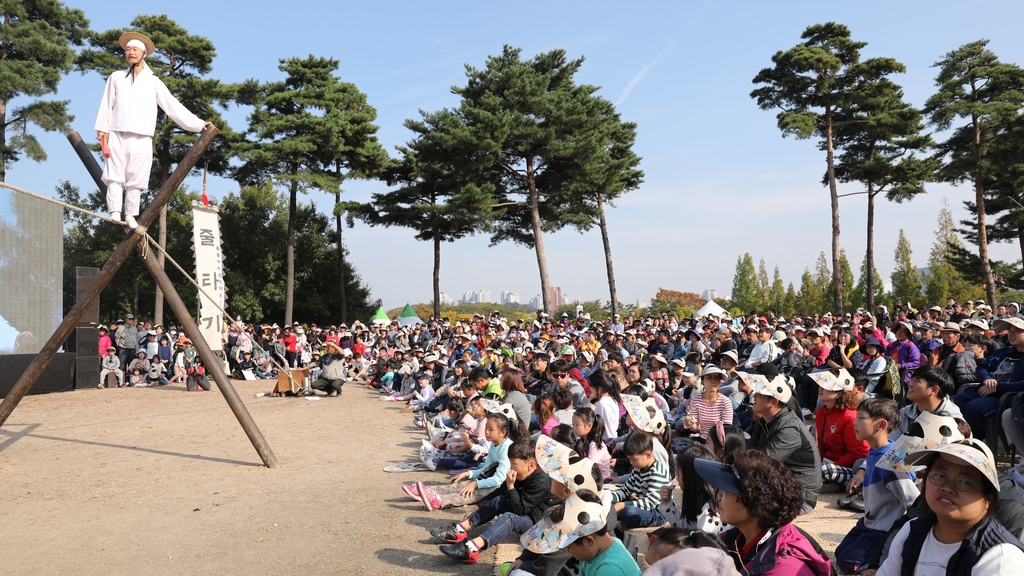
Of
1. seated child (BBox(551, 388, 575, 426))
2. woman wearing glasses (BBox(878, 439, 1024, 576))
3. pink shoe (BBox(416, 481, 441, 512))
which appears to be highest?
woman wearing glasses (BBox(878, 439, 1024, 576))

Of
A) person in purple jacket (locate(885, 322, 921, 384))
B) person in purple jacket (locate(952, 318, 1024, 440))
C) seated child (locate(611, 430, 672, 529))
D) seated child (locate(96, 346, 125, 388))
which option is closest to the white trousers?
seated child (locate(611, 430, 672, 529))

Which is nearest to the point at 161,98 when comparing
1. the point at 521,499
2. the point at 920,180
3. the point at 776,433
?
the point at 521,499

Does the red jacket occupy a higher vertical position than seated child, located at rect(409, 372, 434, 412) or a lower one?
higher

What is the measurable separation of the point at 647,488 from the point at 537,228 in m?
20.5

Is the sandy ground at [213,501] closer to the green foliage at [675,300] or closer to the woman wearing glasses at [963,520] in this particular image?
the woman wearing glasses at [963,520]

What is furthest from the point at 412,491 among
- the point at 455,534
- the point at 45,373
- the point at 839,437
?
the point at 45,373

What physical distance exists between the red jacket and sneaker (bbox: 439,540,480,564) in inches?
131

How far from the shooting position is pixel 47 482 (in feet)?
23.4

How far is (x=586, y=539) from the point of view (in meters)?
2.69

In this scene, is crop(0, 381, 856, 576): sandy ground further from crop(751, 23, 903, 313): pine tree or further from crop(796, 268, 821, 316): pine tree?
crop(796, 268, 821, 316): pine tree

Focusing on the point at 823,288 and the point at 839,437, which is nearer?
the point at 839,437

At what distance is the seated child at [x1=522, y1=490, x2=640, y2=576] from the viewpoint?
2.64m

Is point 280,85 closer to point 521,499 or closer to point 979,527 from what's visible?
point 521,499

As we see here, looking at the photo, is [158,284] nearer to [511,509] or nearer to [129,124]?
[129,124]
